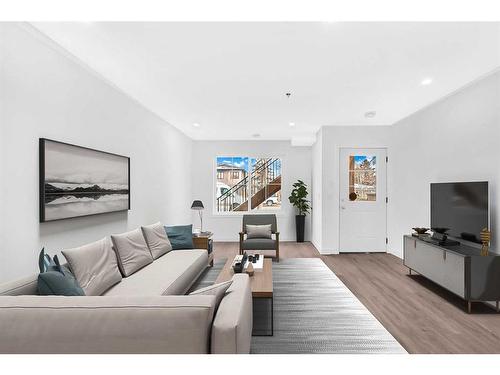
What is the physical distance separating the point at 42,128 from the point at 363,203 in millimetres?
5325

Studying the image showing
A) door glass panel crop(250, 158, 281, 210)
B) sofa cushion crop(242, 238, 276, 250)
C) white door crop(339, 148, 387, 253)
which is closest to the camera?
sofa cushion crop(242, 238, 276, 250)

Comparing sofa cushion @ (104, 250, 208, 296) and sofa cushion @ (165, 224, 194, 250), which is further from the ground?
sofa cushion @ (165, 224, 194, 250)

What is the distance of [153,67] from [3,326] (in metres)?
2.50

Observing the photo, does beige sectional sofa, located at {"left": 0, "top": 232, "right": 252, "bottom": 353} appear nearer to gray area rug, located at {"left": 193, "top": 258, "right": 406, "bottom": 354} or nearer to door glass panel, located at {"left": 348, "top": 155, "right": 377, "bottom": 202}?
gray area rug, located at {"left": 193, "top": 258, "right": 406, "bottom": 354}

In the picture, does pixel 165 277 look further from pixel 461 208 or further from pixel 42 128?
pixel 461 208

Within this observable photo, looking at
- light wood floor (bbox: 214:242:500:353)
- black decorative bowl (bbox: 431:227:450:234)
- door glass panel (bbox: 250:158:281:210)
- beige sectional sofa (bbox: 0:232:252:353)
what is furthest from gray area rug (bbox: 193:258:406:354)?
door glass panel (bbox: 250:158:281:210)

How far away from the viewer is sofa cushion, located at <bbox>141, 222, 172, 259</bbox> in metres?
3.60

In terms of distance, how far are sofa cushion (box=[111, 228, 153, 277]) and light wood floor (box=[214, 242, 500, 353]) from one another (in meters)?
2.46

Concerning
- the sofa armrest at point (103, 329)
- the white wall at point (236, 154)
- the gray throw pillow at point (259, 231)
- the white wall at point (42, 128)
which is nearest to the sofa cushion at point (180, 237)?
the white wall at point (42, 128)

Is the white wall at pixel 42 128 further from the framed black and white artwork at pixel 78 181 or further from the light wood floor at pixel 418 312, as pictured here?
the light wood floor at pixel 418 312

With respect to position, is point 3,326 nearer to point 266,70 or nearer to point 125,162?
point 125,162

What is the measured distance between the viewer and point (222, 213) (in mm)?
7285

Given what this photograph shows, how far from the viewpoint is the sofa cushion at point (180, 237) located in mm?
4238

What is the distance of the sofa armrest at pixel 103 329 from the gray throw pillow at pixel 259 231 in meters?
4.10
